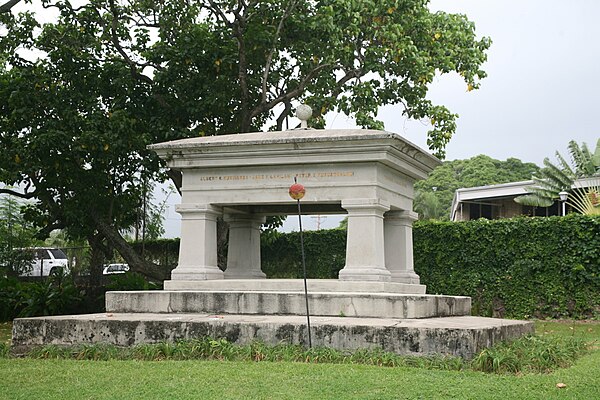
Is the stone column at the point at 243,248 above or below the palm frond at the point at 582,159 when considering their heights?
below

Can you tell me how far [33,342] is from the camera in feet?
32.0

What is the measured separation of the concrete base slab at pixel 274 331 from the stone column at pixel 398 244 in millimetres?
2410

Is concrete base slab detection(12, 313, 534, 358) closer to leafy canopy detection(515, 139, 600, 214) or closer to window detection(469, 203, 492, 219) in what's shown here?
leafy canopy detection(515, 139, 600, 214)

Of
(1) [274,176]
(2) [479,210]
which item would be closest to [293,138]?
(1) [274,176]

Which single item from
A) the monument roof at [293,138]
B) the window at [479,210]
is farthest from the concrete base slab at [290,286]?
the window at [479,210]

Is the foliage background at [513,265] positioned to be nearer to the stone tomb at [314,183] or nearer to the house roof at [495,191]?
the stone tomb at [314,183]

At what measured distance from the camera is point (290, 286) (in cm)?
1098

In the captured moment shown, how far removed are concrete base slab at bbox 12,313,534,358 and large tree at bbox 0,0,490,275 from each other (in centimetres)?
647

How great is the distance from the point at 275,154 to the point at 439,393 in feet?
17.8

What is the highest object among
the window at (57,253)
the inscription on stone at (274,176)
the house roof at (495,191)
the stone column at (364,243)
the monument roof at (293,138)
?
the house roof at (495,191)

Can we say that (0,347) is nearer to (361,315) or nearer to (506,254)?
(361,315)

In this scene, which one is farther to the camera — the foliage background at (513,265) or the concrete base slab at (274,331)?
the foliage background at (513,265)

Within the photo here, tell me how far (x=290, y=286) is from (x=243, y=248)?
2467mm

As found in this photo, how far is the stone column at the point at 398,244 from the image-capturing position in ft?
40.7
